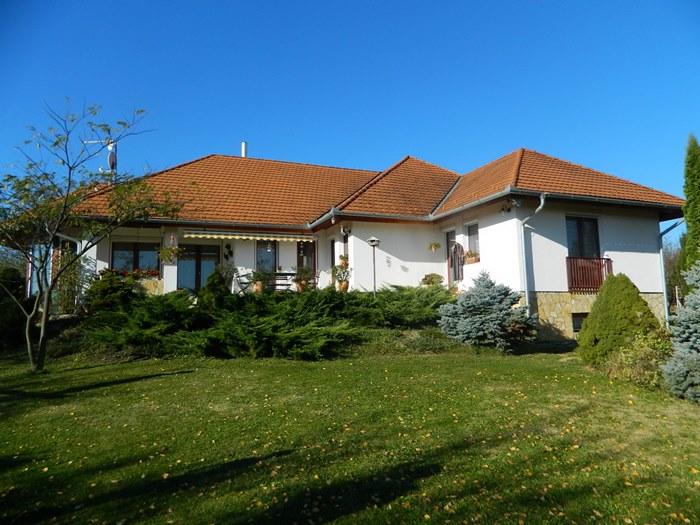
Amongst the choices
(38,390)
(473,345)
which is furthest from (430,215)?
(38,390)

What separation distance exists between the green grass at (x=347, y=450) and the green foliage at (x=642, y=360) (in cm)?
31

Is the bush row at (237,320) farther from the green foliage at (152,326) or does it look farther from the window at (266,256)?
the window at (266,256)

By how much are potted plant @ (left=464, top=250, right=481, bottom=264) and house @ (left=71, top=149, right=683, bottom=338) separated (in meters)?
0.04

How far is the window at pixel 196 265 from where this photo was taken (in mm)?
18703

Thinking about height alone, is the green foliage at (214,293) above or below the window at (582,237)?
below

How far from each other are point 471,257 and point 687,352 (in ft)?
31.7

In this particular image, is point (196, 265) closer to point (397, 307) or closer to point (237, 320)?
point (237, 320)

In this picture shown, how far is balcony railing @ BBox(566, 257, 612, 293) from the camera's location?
15.3 meters

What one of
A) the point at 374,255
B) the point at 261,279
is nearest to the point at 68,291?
the point at 261,279

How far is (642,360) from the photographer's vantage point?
816cm

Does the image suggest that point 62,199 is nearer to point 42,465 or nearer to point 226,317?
point 226,317

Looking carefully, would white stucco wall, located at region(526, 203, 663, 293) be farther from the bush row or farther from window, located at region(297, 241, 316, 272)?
window, located at region(297, 241, 316, 272)

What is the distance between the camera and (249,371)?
9609 millimetres

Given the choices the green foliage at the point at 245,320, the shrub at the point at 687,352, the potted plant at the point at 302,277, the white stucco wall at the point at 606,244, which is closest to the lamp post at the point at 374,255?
the green foliage at the point at 245,320
